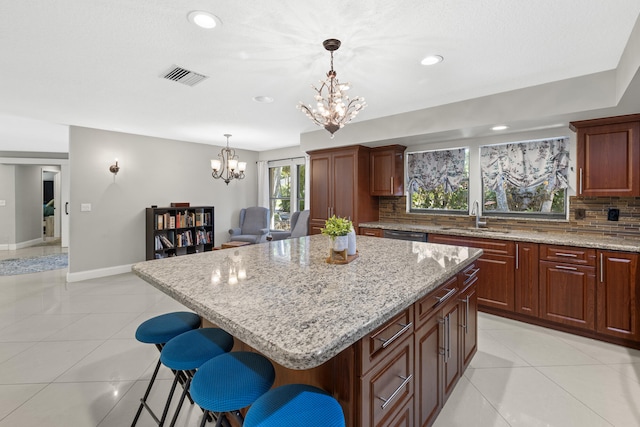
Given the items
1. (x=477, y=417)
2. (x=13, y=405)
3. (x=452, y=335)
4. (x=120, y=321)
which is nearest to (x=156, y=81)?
(x=120, y=321)

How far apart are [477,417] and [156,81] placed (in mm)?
3856

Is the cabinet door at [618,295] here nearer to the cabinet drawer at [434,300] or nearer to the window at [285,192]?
the cabinet drawer at [434,300]

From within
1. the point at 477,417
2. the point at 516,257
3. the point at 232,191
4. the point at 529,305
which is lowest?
the point at 477,417

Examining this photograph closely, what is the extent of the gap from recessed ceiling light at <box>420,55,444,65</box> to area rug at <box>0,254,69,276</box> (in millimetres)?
7101

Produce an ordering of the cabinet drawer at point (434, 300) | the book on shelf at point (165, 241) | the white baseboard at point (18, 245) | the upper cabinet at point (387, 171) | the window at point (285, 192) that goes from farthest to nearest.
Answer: the white baseboard at point (18, 245)
the window at point (285, 192)
the book on shelf at point (165, 241)
the upper cabinet at point (387, 171)
the cabinet drawer at point (434, 300)

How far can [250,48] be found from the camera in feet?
7.81

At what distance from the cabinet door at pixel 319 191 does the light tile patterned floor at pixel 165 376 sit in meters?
2.63

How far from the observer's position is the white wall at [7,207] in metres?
7.50

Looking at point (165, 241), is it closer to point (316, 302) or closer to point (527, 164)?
point (316, 302)

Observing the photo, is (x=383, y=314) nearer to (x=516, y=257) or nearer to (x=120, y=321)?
(x=516, y=257)

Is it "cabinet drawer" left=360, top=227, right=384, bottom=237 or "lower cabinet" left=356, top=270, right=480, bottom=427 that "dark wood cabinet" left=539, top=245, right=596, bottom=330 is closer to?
"lower cabinet" left=356, top=270, right=480, bottom=427

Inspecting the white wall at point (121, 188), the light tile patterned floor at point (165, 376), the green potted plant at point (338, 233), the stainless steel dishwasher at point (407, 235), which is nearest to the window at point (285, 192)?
the white wall at point (121, 188)

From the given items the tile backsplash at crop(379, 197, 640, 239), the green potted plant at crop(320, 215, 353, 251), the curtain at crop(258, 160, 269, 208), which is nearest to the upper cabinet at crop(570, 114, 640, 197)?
the tile backsplash at crop(379, 197, 640, 239)

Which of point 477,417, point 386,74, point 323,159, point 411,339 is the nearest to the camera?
point 411,339
